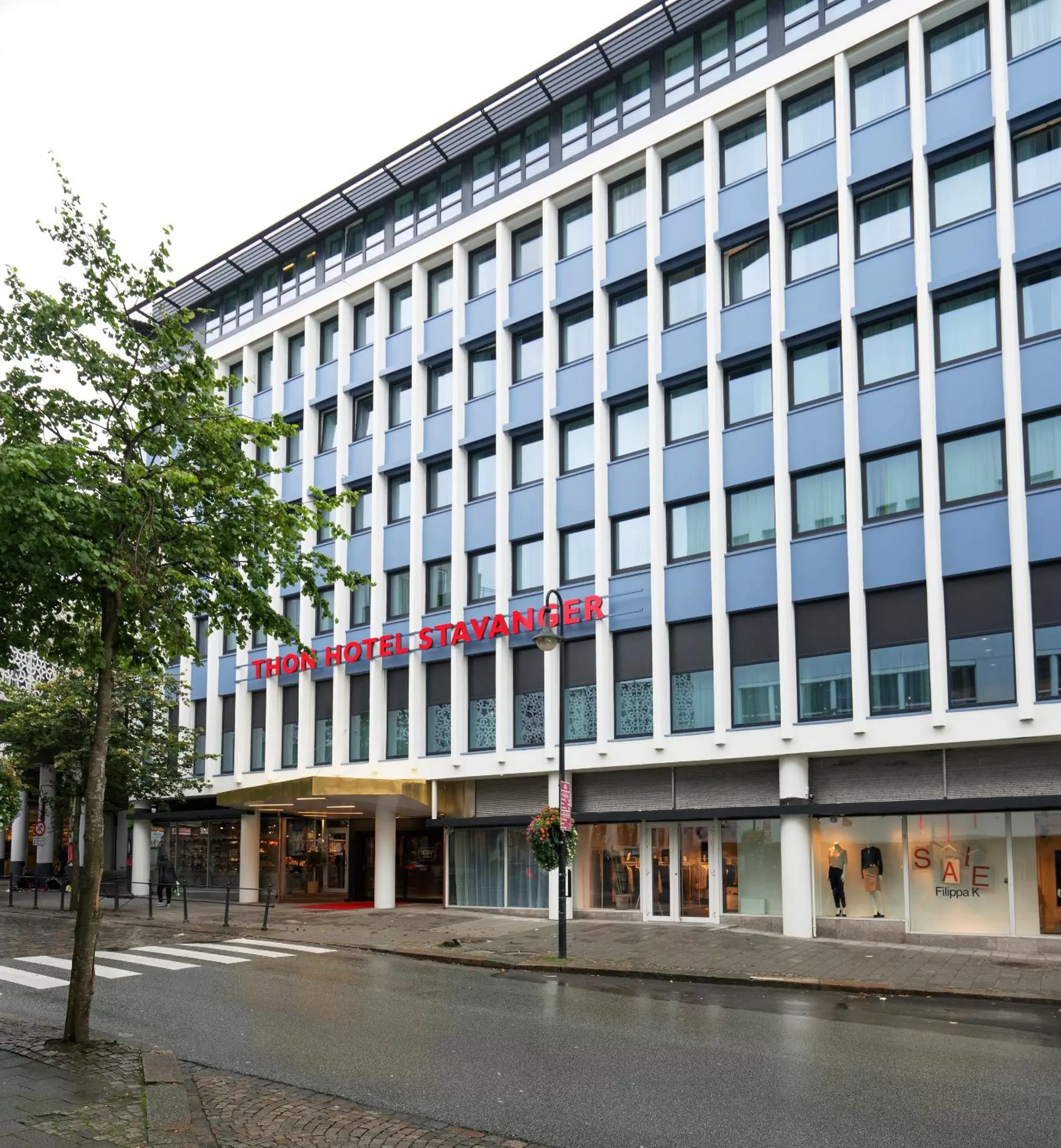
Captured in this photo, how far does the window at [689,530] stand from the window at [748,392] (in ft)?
7.08

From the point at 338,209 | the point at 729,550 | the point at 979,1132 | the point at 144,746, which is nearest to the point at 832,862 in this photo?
the point at 729,550

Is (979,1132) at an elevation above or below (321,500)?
below

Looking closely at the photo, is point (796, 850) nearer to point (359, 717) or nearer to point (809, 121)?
point (359, 717)

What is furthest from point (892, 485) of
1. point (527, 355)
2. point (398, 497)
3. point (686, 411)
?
point (398, 497)

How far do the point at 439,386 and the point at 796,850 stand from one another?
17.7 metres

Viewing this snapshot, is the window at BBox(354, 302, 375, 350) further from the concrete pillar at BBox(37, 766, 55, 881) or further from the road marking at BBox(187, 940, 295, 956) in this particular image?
the concrete pillar at BBox(37, 766, 55, 881)

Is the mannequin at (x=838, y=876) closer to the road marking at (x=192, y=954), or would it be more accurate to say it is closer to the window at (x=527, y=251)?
the road marking at (x=192, y=954)

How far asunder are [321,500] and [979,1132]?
A: 34.3 ft

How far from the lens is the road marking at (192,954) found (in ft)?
69.4

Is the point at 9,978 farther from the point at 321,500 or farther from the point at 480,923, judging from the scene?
the point at 480,923

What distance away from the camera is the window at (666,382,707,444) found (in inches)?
1176

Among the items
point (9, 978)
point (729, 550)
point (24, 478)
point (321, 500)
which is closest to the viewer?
point (24, 478)

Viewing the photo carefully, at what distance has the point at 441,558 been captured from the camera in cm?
3512

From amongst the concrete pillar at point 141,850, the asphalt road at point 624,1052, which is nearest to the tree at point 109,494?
the asphalt road at point 624,1052
